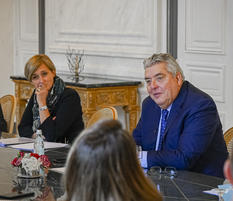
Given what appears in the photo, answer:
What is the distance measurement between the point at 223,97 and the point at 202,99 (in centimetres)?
238

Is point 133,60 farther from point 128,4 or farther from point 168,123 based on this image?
point 168,123

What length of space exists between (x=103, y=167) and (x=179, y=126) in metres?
2.16

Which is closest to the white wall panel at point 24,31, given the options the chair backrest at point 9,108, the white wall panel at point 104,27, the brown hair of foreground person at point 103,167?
the white wall panel at point 104,27

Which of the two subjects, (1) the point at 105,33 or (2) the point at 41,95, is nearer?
(2) the point at 41,95

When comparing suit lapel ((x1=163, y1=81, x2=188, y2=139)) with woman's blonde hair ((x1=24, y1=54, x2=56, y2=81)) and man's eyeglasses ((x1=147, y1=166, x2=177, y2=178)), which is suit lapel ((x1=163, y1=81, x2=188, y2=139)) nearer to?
man's eyeglasses ((x1=147, y1=166, x2=177, y2=178))

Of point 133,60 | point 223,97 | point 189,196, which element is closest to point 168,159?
point 189,196

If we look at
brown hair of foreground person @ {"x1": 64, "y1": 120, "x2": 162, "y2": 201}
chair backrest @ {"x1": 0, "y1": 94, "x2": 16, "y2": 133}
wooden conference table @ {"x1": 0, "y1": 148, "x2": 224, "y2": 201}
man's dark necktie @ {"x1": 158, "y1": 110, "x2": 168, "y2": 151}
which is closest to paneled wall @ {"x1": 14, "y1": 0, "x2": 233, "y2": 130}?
chair backrest @ {"x1": 0, "y1": 94, "x2": 16, "y2": 133}

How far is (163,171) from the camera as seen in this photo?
324 cm

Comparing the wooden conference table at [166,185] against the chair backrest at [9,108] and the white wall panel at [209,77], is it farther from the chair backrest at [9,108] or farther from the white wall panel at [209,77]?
the white wall panel at [209,77]

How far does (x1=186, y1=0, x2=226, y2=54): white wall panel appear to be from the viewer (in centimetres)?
589

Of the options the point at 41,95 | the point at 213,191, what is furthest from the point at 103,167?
the point at 41,95

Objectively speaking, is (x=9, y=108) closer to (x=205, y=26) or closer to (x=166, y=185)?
(x=205, y=26)

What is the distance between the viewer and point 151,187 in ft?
5.15

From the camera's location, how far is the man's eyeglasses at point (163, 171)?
3.18m
